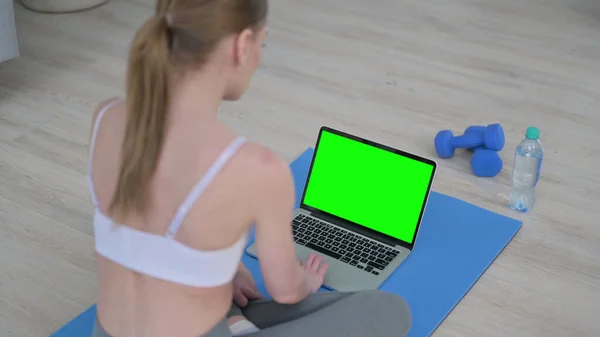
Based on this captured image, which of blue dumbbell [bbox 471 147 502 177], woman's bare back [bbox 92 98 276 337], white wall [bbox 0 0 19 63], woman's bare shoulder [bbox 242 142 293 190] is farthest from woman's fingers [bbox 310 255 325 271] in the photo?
white wall [bbox 0 0 19 63]

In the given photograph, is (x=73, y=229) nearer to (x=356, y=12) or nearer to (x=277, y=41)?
(x=277, y=41)

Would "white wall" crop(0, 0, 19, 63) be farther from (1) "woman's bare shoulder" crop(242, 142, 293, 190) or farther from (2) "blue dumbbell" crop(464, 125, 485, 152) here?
(1) "woman's bare shoulder" crop(242, 142, 293, 190)

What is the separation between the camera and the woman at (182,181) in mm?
1129

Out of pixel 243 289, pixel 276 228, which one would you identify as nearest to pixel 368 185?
pixel 243 289

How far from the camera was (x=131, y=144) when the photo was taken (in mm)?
1152

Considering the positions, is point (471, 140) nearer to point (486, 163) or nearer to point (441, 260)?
point (486, 163)

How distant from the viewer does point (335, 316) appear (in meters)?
1.41

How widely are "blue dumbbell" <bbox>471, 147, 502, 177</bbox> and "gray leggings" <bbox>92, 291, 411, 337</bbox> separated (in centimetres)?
84

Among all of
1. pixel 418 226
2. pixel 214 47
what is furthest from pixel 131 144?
pixel 418 226

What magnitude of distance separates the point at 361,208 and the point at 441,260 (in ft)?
0.71

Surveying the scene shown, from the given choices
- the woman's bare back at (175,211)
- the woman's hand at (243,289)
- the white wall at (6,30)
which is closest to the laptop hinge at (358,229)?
the woman's hand at (243,289)

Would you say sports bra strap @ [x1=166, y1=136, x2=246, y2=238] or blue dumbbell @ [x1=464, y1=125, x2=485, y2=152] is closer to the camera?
sports bra strap @ [x1=166, y1=136, x2=246, y2=238]

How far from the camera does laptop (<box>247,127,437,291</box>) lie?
1.79 metres

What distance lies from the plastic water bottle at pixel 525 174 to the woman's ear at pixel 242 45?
1151mm
